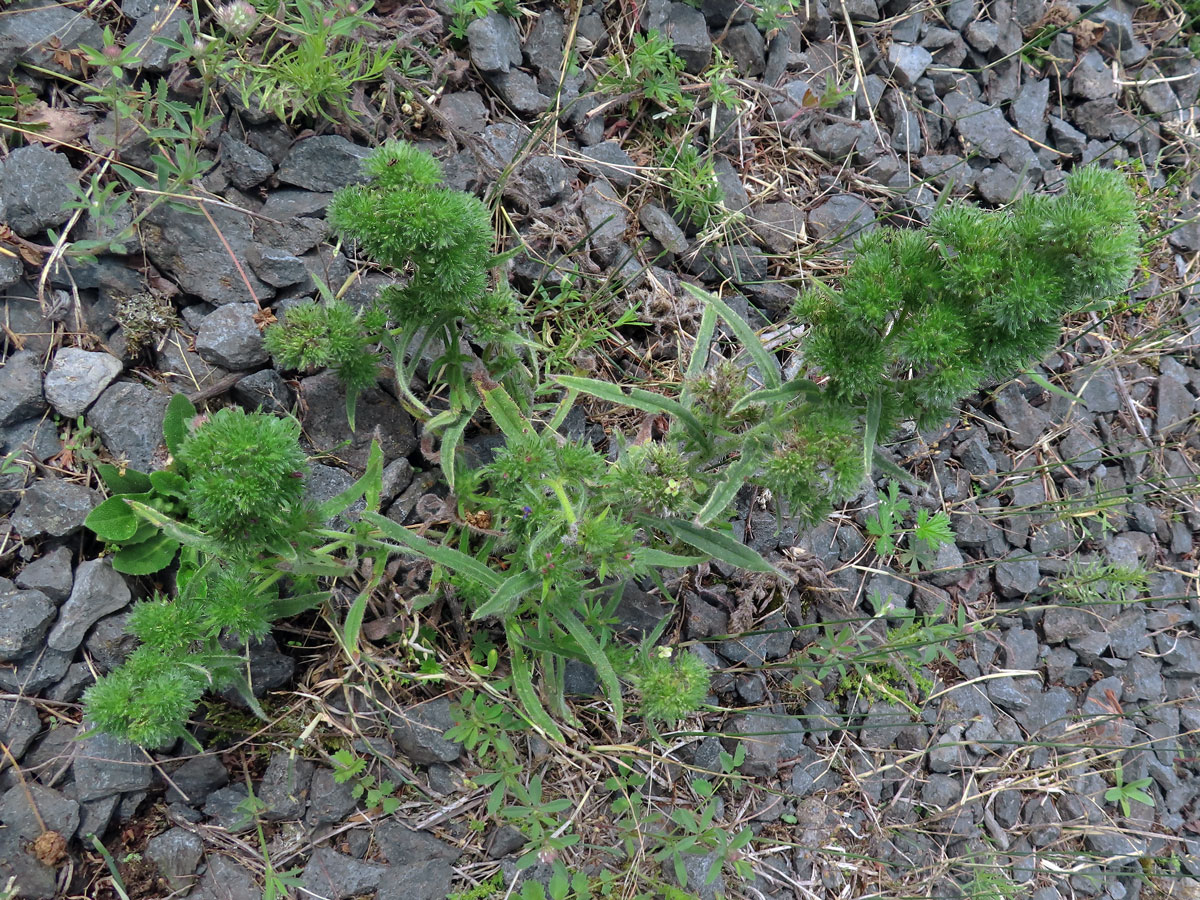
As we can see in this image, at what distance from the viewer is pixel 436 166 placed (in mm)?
2459

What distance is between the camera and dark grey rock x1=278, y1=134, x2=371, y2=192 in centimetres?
306

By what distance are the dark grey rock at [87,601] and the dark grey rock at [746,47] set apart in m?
3.28

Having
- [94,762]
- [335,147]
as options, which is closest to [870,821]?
[94,762]

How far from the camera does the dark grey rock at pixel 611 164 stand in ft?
11.3

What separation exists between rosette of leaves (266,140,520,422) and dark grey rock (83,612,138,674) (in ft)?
3.27

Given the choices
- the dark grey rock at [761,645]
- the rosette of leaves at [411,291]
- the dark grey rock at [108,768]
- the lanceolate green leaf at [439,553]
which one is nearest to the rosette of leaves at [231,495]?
the lanceolate green leaf at [439,553]

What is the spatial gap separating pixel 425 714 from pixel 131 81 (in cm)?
247

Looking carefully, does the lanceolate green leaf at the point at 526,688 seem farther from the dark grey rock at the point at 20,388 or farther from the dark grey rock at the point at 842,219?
the dark grey rock at the point at 842,219

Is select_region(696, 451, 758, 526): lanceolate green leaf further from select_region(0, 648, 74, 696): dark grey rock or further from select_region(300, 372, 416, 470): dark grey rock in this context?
select_region(0, 648, 74, 696): dark grey rock

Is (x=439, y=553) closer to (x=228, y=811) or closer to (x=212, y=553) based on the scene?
(x=212, y=553)

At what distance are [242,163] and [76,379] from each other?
3.17 feet

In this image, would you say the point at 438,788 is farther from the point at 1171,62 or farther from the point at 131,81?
the point at 1171,62

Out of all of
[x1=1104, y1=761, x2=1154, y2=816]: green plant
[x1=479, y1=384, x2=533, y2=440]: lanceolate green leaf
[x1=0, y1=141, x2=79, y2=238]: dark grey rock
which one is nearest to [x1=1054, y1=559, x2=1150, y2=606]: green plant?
[x1=1104, y1=761, x2=1154, y2=816]: green plant

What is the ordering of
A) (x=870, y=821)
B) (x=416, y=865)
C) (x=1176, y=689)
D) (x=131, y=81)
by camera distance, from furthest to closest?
1. (x=1176, y=689)
2. (x=870, y=821)
3. (x=131, y=81)
4. (x=416, y=865)
